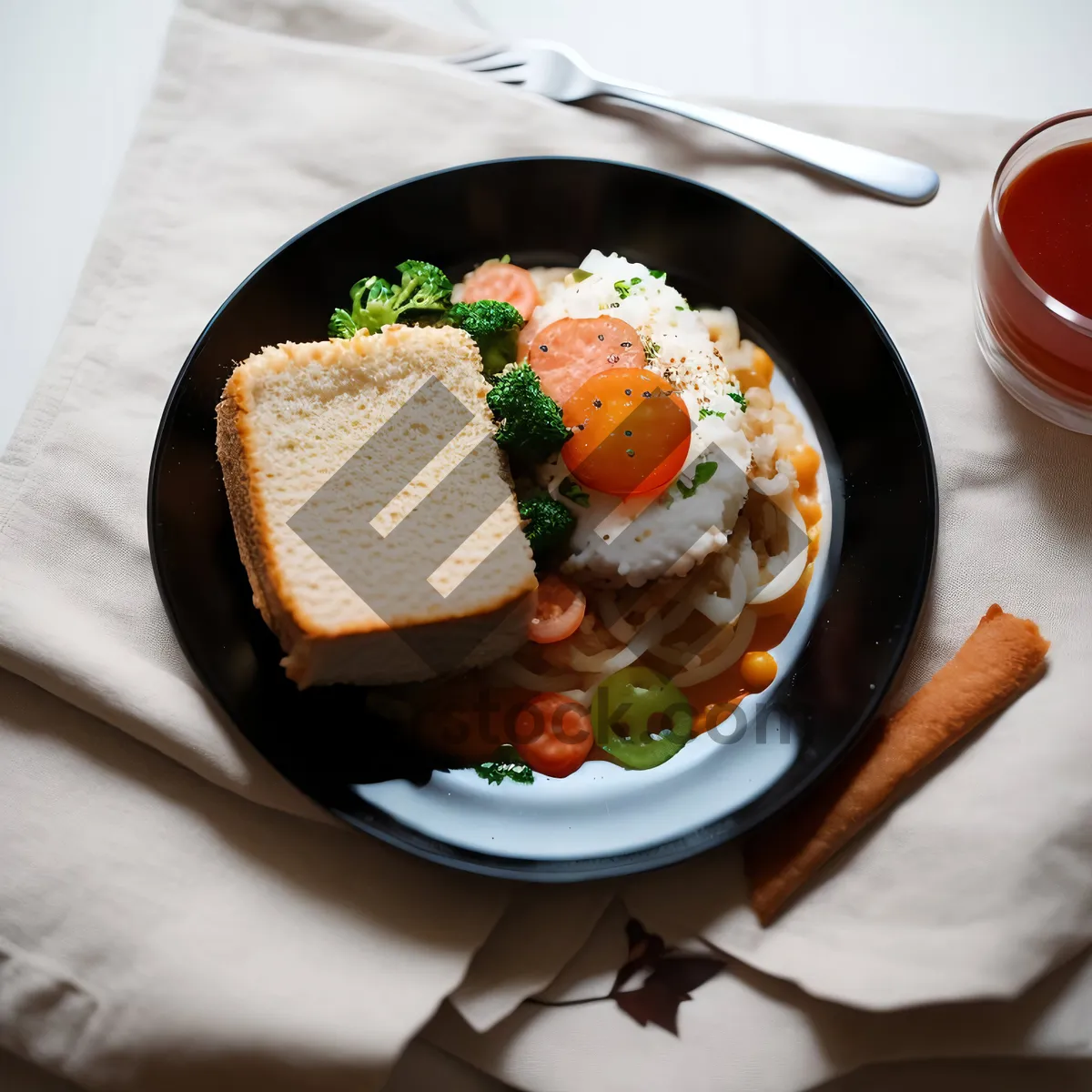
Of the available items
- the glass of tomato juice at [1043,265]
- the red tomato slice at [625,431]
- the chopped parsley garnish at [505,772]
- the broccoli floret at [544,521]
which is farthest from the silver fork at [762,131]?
the chopped parsley garnish at [505,772]

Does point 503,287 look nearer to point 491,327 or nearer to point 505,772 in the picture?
point 491,327

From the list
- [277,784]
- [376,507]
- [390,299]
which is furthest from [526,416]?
[277,784]

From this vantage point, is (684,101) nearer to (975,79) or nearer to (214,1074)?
(975,79)

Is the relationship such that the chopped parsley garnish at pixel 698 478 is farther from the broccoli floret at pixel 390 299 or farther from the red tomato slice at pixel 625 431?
the broccoli floret at pixel 390 299

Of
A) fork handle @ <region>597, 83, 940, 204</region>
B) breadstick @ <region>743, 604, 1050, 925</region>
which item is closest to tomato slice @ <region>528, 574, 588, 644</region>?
breadstick @ <region>743, 604, 1050, 925</region>

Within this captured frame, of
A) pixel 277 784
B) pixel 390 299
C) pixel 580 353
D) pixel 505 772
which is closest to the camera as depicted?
pixel 277 784

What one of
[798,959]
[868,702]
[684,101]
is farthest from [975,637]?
[684,101]

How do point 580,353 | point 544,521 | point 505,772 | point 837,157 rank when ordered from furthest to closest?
point 837,157 → point 580,353 → point 544,521 → point 505,772

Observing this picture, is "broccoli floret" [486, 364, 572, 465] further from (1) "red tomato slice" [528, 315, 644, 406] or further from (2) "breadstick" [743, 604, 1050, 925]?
(2) "breadstick" [743, 604, 1050, 925]
